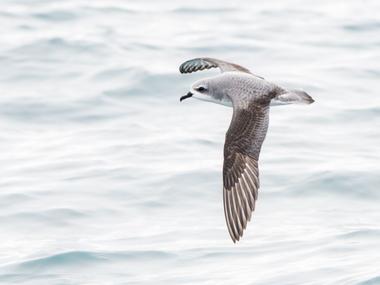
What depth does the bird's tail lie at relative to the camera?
10.2 metres

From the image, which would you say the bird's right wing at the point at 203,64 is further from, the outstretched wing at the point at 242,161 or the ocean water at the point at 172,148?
the ocean water at the point at 172,148

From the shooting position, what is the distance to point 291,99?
33.7ft

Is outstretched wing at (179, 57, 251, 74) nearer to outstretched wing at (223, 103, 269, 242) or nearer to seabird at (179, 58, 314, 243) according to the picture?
seabird at (179, 58, 314, 243)

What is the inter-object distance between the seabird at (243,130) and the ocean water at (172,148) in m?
1.00

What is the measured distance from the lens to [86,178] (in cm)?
1341

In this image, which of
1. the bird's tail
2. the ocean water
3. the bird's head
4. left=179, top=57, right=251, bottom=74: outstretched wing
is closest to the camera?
the bird's tail

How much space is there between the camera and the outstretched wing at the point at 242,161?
10.1m

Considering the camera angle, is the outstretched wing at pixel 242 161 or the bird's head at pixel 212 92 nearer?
the outstretched wing at pixel 242 161

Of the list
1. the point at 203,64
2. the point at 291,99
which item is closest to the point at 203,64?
the point at 203,64


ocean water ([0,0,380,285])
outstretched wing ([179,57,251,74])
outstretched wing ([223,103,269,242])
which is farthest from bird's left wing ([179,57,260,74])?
ocean water ([0,0,380,285])

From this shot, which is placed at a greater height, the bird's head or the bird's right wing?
the bird's head

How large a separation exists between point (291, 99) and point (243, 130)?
1.43 ft

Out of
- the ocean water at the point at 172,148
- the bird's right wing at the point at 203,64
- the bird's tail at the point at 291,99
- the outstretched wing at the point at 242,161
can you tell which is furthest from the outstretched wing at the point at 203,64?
the ocean water at the point at 172,148

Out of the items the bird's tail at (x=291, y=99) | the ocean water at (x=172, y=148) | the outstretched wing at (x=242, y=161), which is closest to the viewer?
the outstretched wing at (x=242, y=161)
